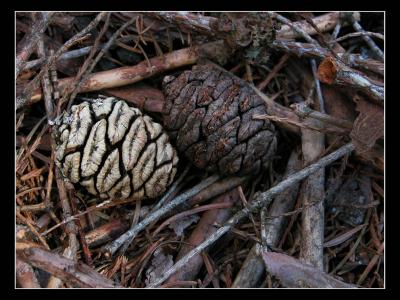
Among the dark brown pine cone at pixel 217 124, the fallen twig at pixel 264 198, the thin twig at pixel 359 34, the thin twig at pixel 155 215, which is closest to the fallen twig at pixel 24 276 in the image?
the thin twig at pixel 155 215

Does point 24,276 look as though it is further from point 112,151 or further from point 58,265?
point 112,151

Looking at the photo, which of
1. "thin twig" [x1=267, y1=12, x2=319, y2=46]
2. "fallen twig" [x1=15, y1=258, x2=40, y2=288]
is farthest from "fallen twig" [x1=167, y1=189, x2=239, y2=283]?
"thin twig" [x1=267, y1=12, x2=319, y2=46]

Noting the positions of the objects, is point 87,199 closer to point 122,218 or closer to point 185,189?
point 122,218

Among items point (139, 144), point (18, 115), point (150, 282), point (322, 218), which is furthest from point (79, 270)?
point (322, 218)

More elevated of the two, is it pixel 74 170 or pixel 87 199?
pixel 74 170

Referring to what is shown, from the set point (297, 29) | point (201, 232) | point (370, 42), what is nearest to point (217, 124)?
point (201, 232)
